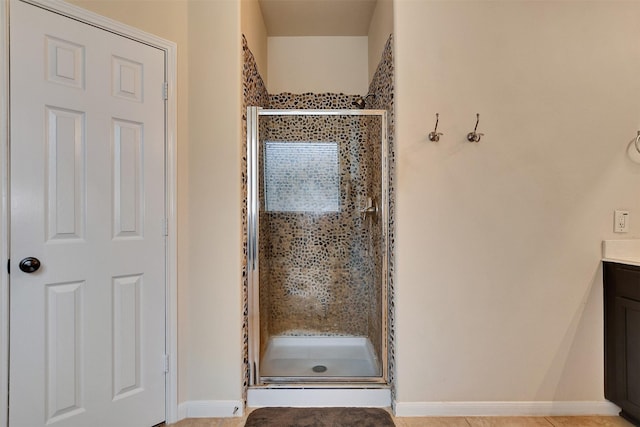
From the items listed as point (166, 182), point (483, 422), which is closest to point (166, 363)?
point (166, 182)

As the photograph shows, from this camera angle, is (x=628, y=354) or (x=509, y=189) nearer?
(x=628, y=354)

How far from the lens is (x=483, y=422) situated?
1.82 m

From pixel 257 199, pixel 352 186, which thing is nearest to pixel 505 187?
pixel 352 186

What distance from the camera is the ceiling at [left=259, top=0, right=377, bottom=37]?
8.40 feet

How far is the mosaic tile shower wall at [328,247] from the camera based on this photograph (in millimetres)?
2221

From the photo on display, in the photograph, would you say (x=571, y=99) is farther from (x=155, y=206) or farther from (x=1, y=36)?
(x=1, y=36)

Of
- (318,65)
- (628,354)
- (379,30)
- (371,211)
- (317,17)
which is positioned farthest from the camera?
(318,65)

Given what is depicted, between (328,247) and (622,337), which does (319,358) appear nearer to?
(328,247)

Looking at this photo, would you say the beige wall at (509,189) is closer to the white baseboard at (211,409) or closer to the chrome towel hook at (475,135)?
the chrome towel hook at (475,135)

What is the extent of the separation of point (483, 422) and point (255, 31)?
3.00 meters

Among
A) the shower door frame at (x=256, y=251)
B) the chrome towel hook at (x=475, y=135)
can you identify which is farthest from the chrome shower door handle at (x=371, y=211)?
the chrome towel hook at (x=475, y=135)

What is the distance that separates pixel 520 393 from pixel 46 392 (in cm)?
247

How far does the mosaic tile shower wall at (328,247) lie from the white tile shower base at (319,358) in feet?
0.24

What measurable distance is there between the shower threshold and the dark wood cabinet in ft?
4.31
